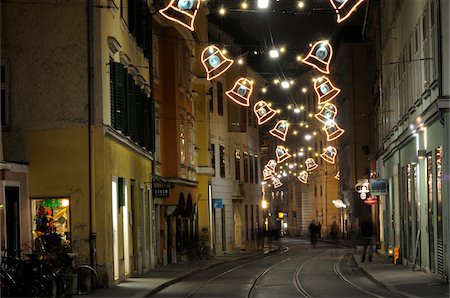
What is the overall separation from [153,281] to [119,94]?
5780 mm

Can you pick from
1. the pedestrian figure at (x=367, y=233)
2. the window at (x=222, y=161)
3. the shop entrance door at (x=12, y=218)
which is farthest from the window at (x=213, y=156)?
the shop entrance door at (x=12, y=218)

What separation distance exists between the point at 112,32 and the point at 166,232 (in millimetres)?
15788

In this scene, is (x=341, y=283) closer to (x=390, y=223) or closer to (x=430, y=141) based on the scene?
(x=430, y=141)

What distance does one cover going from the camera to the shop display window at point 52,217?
24969 millimetres

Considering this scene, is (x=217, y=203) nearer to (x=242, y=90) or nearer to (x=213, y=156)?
(x=213, y=156)

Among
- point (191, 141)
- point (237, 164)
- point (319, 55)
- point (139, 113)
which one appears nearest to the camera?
point (319, 55)

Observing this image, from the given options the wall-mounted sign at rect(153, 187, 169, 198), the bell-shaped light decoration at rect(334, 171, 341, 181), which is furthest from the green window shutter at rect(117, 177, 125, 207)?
the bell-shaped light decoration at rect(334, 171, 341, 181)

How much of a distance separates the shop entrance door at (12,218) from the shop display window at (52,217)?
2.71 ft

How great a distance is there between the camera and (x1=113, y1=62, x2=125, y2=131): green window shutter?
27.5 m

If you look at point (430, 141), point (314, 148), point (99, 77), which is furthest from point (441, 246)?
point (314, 148)

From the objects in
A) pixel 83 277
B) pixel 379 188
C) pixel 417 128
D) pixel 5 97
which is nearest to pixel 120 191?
pixel 5 97

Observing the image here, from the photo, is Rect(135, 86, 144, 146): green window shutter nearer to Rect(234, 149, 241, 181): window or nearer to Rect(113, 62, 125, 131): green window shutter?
Rect(113, 62, 125, 131): green window shutter

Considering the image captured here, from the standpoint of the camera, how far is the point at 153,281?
95.5ft

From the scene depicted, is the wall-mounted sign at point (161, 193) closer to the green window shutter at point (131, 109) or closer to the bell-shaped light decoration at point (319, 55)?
the green window shutter at point (131, 109)
